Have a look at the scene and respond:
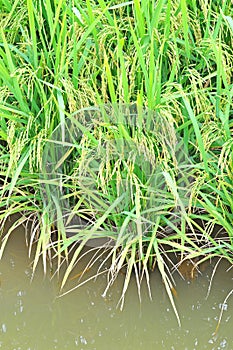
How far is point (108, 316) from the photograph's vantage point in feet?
6.12

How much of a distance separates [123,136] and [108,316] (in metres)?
0.50

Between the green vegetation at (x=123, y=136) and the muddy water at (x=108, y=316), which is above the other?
the green vegetation at (x=123, y=136)

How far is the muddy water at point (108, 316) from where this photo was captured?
1.81 m

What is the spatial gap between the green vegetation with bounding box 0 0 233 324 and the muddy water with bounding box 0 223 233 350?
59 mm

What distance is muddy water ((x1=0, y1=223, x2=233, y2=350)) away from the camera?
5.92ft

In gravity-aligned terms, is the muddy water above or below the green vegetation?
below

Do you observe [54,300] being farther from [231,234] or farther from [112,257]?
[231,234]

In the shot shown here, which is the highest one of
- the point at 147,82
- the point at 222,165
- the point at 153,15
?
the point at 153,15

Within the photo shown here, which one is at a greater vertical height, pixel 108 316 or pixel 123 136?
pixel 123 136

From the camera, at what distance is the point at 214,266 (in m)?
1.95

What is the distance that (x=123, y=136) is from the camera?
1856 mm

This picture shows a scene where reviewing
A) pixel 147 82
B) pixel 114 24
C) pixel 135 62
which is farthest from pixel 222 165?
pixel 114 24

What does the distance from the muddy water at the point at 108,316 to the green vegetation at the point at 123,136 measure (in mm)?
59

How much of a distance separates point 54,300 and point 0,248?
0.85 feet
